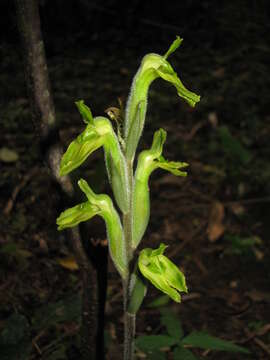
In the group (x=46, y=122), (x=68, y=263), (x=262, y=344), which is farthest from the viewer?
(x=68, y=263)

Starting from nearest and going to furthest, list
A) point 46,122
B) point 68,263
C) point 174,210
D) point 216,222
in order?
point 46,122 → point 68,263 → point 216,222 → point 174,210

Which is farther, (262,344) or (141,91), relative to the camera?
(262,344)

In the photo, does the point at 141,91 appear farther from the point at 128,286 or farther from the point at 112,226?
the point at 128,286

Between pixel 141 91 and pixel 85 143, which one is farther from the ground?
pixel 141 91

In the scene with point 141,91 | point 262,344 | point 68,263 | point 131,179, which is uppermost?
point 141,91

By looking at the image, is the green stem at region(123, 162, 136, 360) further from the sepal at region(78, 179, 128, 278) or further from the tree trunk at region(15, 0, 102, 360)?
the tree trunk at region(15, 0, 102, 360)

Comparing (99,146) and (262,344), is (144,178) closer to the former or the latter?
(99,146)

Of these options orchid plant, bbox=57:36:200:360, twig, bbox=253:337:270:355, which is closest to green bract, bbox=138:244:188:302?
orchid plant, bbox=57:36:200:360

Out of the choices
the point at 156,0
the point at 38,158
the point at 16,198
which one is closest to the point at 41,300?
the point at 16,198

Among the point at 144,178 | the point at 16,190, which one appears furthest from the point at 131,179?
the point at 16,190
